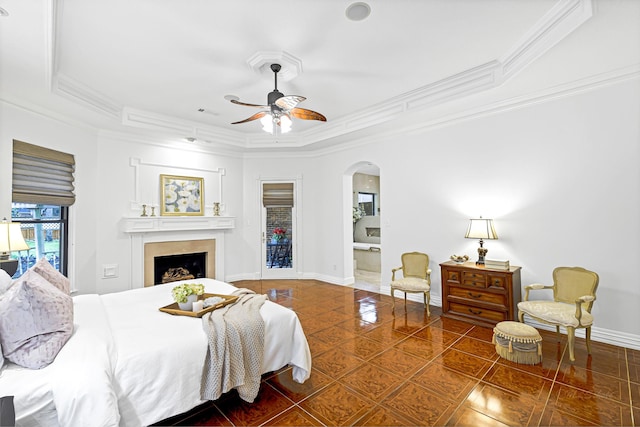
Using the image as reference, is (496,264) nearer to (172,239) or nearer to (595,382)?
(595,382)

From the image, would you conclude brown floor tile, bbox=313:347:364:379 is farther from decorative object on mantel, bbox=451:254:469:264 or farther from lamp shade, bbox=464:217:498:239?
lamp shade, bbox=464:217:498:239

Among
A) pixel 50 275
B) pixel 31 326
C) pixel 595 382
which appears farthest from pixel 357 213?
pixel 31 326

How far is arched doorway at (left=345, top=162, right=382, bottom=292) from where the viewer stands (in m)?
6.60

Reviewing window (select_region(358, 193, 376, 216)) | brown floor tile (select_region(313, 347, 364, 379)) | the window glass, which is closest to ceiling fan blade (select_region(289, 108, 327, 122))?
brown floor tile (select_region(313, 347, 364, 379))

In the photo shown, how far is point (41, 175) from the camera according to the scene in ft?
12.3

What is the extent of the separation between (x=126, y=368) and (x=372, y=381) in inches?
70.6

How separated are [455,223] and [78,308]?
438 cm

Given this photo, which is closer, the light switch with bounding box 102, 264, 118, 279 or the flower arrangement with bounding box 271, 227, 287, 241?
the light switch with bounding box 102, 264, 118, 279

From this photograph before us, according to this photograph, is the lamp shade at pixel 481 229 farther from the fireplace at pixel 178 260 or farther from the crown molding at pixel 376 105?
the fireplace at pixel 178 260

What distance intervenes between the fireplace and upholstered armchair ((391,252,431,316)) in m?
3.56

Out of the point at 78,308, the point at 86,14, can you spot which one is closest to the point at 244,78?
the point at 86,14

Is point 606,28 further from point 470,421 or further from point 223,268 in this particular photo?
point 223,268

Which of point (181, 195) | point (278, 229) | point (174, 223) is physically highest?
point (181, 195)

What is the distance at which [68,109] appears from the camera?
151 inches
